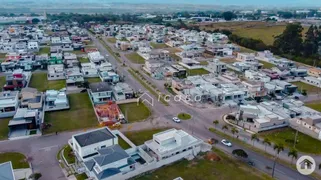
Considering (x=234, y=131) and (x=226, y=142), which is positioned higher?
(x=234, y=131)

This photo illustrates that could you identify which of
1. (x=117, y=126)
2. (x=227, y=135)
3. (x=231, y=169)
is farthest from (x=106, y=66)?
(x=231, y=169)

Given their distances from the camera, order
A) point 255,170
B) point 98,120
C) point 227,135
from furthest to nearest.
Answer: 1. point 98,120
2. point 227,135
3. point 255,170

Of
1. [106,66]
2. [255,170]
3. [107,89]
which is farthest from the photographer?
[106,66]

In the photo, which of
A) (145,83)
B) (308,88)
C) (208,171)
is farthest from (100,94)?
A: (308,88)

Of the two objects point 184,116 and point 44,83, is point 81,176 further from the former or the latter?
point 44,83

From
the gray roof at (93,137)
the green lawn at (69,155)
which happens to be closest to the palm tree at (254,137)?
the gray roof at (93,137)

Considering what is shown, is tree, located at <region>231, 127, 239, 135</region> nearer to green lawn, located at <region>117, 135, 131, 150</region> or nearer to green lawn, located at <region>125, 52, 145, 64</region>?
green lawn, located at <region>117, 135, 131, 150</region>

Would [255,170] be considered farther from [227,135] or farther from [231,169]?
[227,135]
